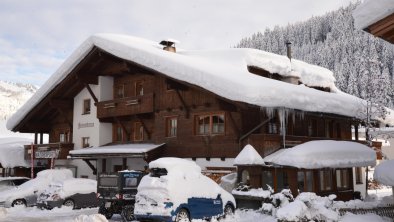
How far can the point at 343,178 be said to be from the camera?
25.0 m

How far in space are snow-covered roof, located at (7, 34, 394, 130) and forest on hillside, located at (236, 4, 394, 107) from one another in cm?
3653

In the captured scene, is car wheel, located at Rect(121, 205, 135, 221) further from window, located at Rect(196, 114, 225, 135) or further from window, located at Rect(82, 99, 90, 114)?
window, located at Rect(82, 99, 90, 114)

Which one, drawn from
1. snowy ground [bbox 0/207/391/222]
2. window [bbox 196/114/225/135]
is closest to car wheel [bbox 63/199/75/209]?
snowy ground [bbox 0/207/391/222]

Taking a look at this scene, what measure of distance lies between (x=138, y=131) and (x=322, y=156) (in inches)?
512

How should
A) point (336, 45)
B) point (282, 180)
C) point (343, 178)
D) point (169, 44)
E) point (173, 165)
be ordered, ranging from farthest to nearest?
point (336, 45) < point (169, 44) < point (343, 178) < point (282, 180) < point (173, 165)

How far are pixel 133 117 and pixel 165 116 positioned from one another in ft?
11.5

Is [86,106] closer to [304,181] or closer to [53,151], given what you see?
[53,151]

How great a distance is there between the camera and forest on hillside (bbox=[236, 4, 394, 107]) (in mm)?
99938

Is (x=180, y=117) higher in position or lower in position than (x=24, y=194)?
higher

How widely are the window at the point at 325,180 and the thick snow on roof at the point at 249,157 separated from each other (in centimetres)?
513

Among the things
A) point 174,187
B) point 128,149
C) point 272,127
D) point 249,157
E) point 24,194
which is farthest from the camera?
point 128,149

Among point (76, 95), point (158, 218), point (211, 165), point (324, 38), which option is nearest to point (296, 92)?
point (211, 165)

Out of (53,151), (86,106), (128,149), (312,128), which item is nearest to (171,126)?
(128,149)

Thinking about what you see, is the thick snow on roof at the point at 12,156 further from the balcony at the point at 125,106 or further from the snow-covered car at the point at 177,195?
the snow-covered car at the point at 177,195
